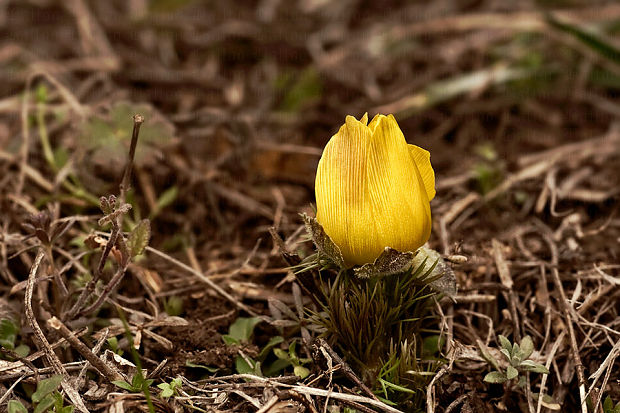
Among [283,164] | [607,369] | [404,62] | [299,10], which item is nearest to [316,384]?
[607,369]

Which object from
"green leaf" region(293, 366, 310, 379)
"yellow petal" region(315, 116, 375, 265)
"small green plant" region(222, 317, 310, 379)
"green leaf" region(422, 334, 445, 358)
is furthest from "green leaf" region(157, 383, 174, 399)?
"green leaf" region(422, 334, 445, 358)

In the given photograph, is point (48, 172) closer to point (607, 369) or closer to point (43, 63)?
point (43, 63)

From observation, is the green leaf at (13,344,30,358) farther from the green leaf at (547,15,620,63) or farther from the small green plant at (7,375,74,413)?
the green leaf at (547,15,620,63)

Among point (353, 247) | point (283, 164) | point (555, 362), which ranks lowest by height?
point (555, 362)

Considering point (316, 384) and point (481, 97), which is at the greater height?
point (481, 97)

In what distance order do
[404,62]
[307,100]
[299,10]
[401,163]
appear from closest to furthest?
[401,163] → [307,100] → [404,62] → [299,10]

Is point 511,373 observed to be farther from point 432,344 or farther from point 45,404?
point 45,404

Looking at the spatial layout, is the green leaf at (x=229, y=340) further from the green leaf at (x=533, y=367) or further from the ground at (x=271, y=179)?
the green leaf at (x=533, y=367)

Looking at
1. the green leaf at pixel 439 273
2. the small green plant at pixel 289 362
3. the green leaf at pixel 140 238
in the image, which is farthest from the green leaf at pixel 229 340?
the green leaf at pixel 439 273
